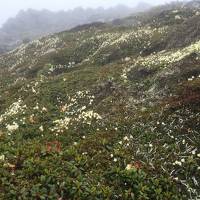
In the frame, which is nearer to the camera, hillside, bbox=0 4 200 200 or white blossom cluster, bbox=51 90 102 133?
hillside, bbox=0 4 200 200

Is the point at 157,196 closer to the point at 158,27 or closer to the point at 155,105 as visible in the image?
the point at 155,105

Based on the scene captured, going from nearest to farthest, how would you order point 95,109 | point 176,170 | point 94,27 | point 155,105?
point 176,170, point 155,105, point 95,109, point 94,27

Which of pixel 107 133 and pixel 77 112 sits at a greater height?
pixel 107 133

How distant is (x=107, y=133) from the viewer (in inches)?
872

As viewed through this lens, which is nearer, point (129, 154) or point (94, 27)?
point (129, 154)

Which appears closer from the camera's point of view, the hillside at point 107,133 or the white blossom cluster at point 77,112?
the hillside at point 107,133

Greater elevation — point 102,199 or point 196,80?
point 196,80

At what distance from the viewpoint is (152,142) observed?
20.6 m

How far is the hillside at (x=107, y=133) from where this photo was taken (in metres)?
17.1

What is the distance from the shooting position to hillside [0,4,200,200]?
17.1 metres

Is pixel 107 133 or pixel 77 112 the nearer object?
pixel 107 133

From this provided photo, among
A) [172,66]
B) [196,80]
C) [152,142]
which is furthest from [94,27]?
[152,142]

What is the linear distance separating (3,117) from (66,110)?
4.91 meters

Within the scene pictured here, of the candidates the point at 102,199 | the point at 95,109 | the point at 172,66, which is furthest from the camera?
the point at 172,66
